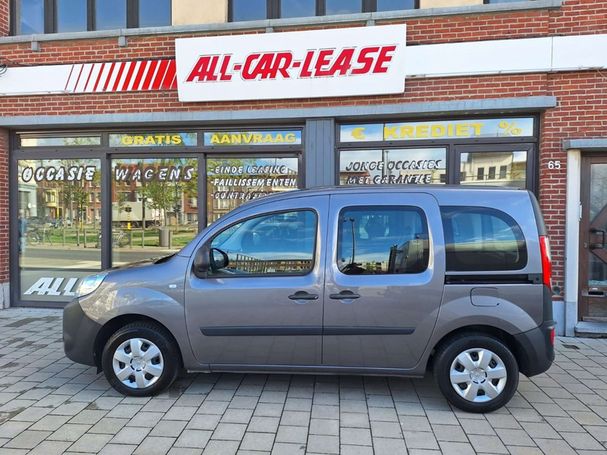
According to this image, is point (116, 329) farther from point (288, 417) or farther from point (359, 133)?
point (359, 133)

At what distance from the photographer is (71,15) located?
25.0 ft

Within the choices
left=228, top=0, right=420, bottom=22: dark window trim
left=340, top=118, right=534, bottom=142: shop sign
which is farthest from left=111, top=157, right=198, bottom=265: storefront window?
left=340, top=118, right=534, bottom=142: shop sign

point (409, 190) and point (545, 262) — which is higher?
point (409, 190)

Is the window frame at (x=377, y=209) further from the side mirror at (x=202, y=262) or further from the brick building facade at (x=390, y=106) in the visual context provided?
the brick building facade at (x=390, y=106)

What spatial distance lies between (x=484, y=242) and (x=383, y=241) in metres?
0.84

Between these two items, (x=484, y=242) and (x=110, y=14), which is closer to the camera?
(x=484, y=242)

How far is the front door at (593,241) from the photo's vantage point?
623 cm

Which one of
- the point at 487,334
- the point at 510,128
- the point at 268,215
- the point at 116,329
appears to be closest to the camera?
the point at 487,334

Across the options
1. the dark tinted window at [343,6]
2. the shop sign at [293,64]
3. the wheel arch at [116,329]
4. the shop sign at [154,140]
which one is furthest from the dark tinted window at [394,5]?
the wheel arch at [116,329]

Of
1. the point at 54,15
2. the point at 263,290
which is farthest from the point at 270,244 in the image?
the point at 54,15

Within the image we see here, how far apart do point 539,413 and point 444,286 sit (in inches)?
53.0

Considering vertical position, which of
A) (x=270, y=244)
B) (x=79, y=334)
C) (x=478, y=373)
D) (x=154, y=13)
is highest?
(x=154, y=13)

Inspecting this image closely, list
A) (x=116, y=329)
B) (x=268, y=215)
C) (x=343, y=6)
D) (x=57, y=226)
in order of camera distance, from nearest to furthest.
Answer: (x=268, y=215) → (x=116, y=329) → (x=343, y=6) → (x=57, y=226)

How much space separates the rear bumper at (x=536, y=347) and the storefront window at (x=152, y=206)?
17.2 feet
